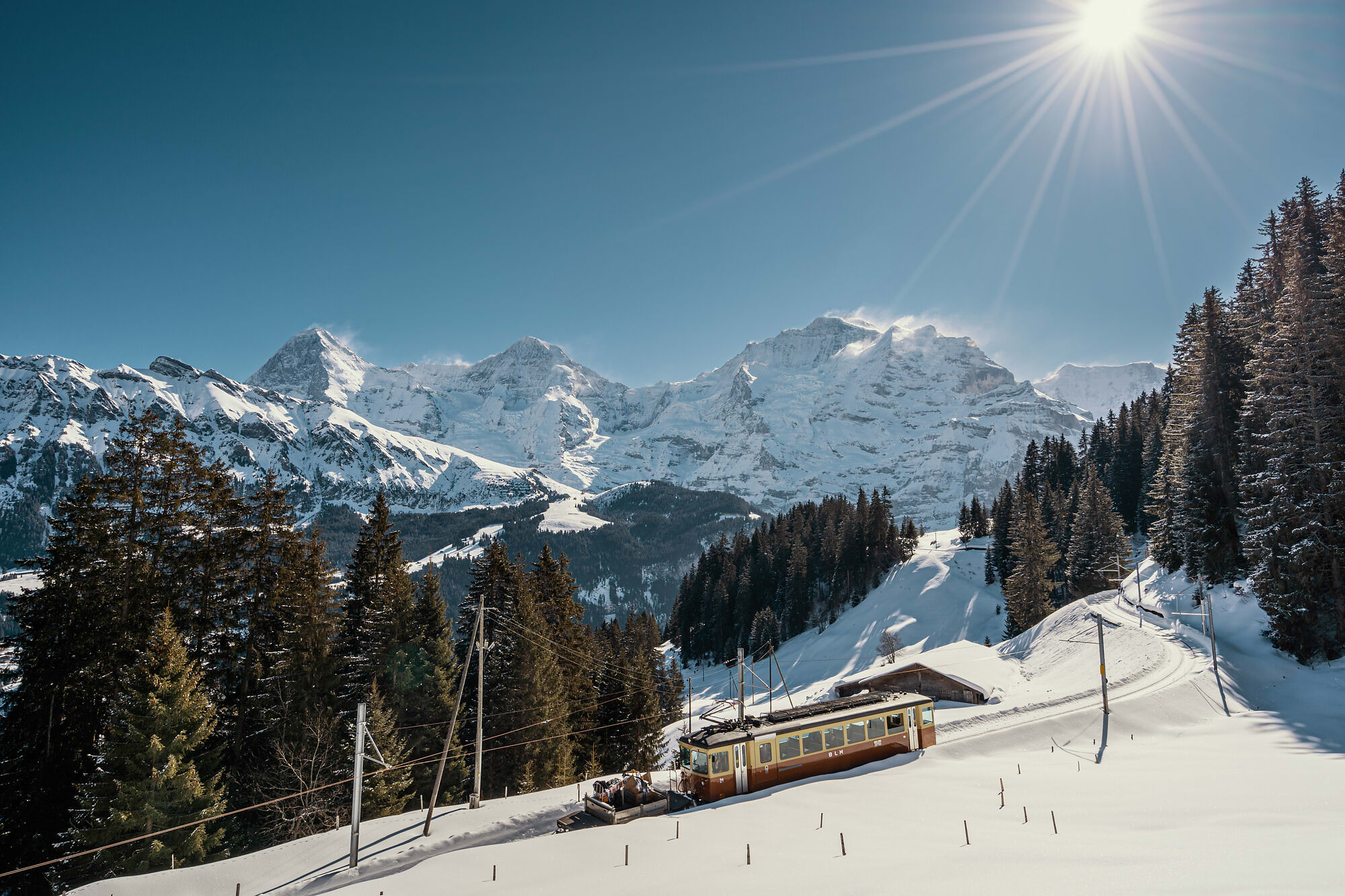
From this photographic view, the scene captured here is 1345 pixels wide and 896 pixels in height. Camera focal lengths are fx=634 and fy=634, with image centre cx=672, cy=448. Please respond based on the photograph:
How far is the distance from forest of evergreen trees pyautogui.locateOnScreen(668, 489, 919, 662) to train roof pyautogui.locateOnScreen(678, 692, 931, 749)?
69.1 meters

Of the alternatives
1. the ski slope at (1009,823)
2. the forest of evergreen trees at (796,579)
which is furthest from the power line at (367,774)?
the forest of evergreen trees at (796,579)

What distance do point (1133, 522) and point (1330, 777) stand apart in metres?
82.5

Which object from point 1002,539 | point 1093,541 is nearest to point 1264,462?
point 1093,541

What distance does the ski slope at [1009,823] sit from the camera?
15242 millimetres

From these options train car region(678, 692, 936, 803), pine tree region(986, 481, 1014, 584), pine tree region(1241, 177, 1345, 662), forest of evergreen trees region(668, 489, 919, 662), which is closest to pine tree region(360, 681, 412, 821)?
train car region(678, 692, 936, 803)

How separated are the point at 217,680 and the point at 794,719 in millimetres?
25772

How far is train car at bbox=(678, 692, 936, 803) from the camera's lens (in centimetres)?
2652

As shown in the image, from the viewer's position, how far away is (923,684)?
5109 centimetres

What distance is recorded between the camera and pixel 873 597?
4016 inches

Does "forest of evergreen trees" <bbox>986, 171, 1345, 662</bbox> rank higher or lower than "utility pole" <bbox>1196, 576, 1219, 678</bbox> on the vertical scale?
higher

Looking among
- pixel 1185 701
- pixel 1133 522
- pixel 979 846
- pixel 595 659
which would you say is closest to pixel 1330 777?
pixel 979 846

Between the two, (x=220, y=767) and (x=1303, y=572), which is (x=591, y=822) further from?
(x=1303, y=572)

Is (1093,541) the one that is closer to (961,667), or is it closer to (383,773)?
(961,667)

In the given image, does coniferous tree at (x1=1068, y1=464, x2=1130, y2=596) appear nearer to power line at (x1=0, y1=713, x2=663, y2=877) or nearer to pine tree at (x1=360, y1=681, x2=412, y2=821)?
power line at (x1=0, y1=713, x2=663, y2=877)
